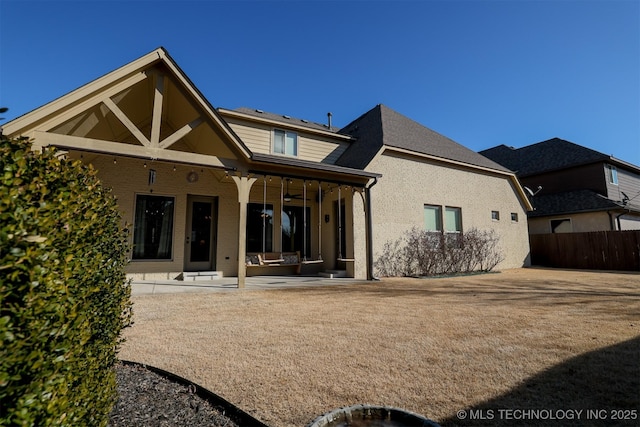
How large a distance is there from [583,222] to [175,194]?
2197 cm

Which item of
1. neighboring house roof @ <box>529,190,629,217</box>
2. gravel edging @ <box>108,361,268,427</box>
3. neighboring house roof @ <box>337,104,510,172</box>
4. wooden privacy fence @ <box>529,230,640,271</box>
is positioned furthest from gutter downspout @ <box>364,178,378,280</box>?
neighboring house roof @ <box>529,190,629,217</box>

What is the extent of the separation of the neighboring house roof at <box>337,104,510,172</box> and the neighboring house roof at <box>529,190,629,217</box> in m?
6.64

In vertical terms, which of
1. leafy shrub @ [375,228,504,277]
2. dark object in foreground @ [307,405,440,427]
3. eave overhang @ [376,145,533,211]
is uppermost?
eave overhang @ [376,145,533,211]

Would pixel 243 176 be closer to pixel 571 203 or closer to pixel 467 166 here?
pixel 467 166

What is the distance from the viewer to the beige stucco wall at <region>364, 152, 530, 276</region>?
10.9 metres

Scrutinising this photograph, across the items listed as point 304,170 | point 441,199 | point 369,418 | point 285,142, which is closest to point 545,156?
point 441,199

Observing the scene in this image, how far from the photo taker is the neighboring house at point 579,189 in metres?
16.5

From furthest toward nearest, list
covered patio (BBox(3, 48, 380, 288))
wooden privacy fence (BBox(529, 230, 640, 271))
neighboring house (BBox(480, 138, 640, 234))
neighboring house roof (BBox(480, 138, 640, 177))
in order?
neighboring house roof (BBox(480, 138, 640, 177))
neighboring house (BBox(480, 138, 640, 234))
wooden privacy fence (BBox(529, 230, 640, 271))
covered patio (BBox(3, 48, 380, 288))

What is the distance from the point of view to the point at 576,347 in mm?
3449

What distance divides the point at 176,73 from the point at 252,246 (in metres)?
6.24

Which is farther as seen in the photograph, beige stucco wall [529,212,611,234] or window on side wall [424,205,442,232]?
beige stucco wall [529,212,611,234]

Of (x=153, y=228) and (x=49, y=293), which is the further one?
(x=153, y=228)

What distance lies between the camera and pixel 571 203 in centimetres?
1764

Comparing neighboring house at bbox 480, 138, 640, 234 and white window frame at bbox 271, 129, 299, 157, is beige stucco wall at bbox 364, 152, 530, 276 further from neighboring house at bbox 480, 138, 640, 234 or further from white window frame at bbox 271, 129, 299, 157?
neighboring house at bbox 480, 138, 640, 234
